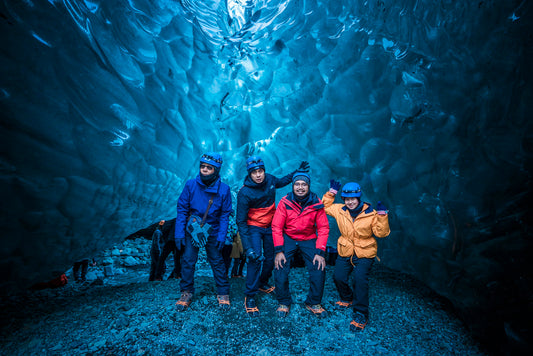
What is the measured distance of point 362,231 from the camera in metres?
2.46

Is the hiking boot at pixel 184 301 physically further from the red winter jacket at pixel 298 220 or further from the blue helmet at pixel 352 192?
the blue helmet at pixel 352 192

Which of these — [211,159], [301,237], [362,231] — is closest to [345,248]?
[362,231]

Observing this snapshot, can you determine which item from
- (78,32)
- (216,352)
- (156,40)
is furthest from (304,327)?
(156,40)

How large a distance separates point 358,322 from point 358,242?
32.1 inches

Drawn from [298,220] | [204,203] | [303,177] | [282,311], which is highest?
[303,177]

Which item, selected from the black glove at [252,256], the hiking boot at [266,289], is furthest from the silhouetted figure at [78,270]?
the black glove at [252,256]

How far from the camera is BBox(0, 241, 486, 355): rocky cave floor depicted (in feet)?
6.89

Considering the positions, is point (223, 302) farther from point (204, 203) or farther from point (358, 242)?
point (358, 242)

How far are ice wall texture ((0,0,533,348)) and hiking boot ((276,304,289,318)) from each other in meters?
1.90

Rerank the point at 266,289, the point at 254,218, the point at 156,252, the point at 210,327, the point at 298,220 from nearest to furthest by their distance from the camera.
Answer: the point at 210,327 → the point at 298,220 → the point at 254,218 → the point at 266,289 → the point at 156,252

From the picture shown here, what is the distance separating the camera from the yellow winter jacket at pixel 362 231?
236 cm

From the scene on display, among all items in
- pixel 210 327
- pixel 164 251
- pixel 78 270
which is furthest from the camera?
pixel 78 270

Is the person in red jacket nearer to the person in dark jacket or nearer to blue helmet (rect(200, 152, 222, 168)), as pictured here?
the person in dark jacket

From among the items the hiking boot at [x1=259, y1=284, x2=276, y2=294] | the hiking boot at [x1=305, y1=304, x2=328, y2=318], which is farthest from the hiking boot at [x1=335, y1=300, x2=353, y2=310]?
the hiking boot at [x1=259, y1=284, x2=276, y2=294]
